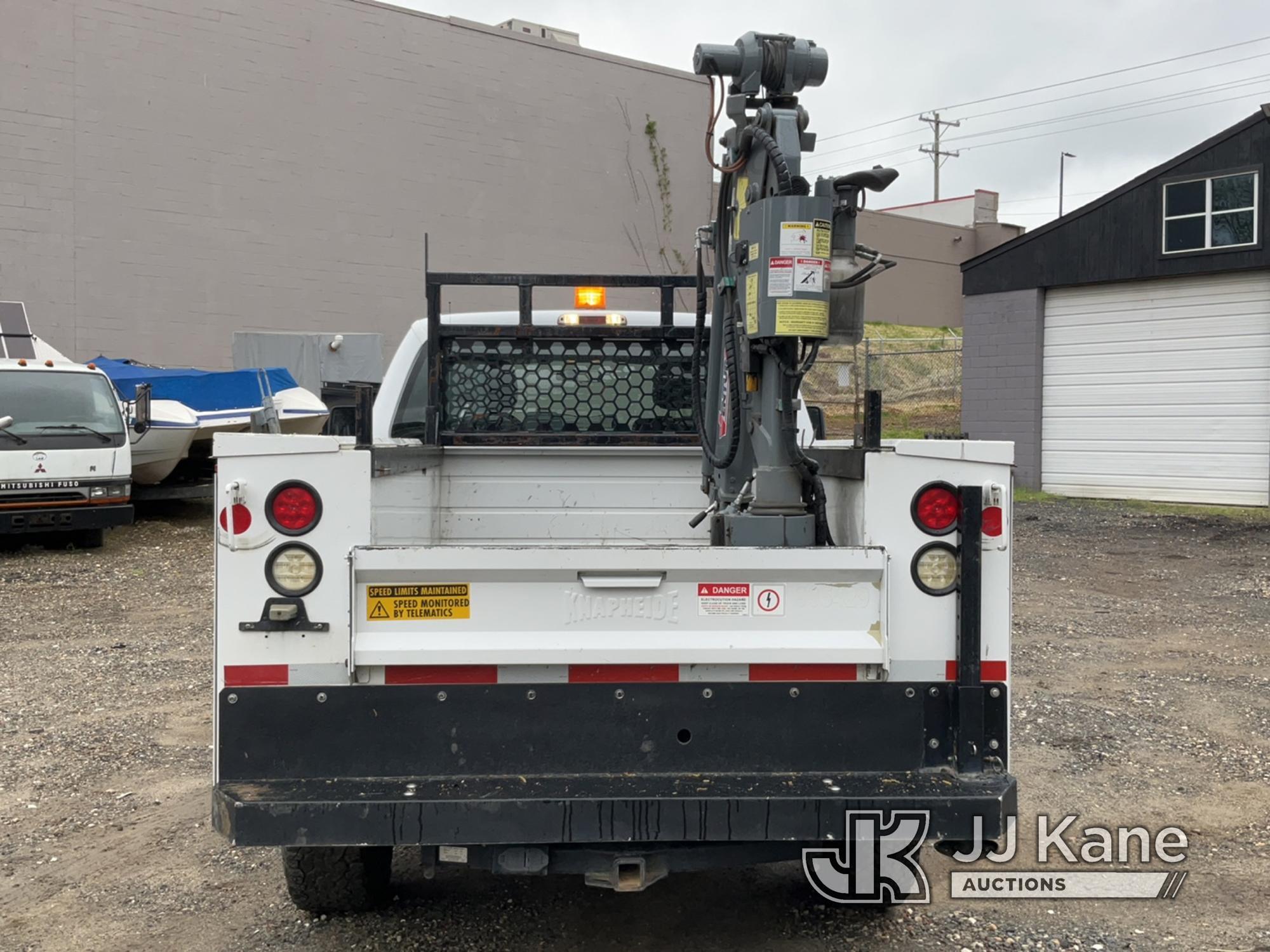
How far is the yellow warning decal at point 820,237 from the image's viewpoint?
364 centimetres

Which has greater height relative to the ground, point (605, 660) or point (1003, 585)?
point (1003, 585)

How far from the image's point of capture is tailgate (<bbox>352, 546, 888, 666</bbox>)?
328 centimetres

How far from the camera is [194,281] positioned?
21.0 m

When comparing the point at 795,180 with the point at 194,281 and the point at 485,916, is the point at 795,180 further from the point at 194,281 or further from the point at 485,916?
the point at 194,281

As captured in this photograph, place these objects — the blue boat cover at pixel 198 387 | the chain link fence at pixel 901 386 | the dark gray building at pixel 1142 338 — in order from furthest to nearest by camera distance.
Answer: the chain link fence at pixel 901 386 → the dark gray building at pixel 1142 338 → the blue boat cover at pixel 198 387

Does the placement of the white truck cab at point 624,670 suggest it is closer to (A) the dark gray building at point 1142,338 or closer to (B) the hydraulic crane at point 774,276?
(B) the hydraulic crane at point 774,276

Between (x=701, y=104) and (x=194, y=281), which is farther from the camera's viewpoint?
(x=701, y=104)

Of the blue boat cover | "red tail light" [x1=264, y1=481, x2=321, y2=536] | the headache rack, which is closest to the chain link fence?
the blue boat cover

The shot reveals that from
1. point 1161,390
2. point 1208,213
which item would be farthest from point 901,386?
point 1208,213

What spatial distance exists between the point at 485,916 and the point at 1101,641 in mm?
6237

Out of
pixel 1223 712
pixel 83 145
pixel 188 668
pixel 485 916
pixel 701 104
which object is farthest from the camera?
pixel 701 104

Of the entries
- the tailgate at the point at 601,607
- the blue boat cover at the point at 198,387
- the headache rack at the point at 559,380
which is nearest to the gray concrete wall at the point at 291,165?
the blue boat cover at the point at 198,387

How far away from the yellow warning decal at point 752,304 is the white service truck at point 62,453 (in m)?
10.9

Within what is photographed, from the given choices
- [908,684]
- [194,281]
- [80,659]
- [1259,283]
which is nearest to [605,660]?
[908,684]
